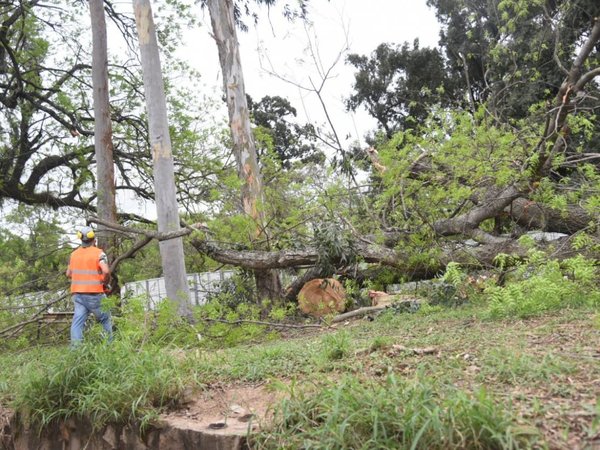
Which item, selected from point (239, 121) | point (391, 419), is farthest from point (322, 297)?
point (391, 419)

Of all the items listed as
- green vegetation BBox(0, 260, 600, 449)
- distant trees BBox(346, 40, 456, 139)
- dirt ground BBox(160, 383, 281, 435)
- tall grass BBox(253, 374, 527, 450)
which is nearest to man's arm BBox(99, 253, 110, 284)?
green vegetation BBox(0, 260, 600, 449)

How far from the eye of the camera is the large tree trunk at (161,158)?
9.68m

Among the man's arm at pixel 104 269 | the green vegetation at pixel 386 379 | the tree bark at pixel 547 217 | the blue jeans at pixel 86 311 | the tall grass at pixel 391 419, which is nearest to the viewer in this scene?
the tall grass at pixel 391 419

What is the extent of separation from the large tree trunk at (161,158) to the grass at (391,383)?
3702 millimetres

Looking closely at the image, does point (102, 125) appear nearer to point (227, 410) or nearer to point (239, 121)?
point (239, 121)

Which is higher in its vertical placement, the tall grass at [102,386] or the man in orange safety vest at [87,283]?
the man in orange safety vest at [87,283]

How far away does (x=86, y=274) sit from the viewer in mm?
7375

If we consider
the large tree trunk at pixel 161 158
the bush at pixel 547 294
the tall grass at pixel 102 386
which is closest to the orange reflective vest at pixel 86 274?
the tall grass at pixel 102 386

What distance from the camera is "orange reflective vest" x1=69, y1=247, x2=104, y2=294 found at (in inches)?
290

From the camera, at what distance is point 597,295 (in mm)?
6160

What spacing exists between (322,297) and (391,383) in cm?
704

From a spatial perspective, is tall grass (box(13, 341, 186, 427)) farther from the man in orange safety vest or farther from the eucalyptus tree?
the eucalyptus tree

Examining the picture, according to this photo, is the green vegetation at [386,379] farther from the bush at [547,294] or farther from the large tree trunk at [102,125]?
the large tree trunk at [102,125]

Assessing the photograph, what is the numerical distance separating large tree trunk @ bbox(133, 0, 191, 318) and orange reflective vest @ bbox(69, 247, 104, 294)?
7.25ft
